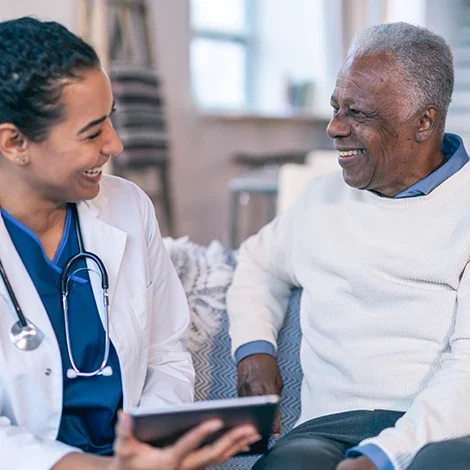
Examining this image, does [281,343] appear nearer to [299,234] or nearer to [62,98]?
[299,234]

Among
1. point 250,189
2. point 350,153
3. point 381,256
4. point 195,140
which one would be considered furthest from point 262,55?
point 381,256

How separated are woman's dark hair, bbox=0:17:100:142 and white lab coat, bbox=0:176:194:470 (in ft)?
0.62

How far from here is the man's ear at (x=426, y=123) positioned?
1566 millimetres

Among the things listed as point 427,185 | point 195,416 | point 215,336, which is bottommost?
point 215,336

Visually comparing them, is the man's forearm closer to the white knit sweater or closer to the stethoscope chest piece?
the stethoscope chest piece

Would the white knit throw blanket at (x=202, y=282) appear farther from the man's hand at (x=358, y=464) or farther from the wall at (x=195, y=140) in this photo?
the wall at (x=195, y=140)

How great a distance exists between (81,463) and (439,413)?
563 mm

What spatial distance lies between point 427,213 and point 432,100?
8.8 inches

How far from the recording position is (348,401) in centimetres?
152

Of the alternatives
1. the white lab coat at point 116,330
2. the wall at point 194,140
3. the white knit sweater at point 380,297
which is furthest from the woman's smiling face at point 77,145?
the wall at point 194,140

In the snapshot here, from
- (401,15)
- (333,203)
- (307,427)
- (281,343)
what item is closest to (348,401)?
(307,427)

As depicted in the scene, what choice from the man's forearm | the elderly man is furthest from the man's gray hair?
the man's forearm

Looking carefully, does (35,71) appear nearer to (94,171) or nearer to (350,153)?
(94,171)

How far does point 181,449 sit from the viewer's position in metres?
1.09
